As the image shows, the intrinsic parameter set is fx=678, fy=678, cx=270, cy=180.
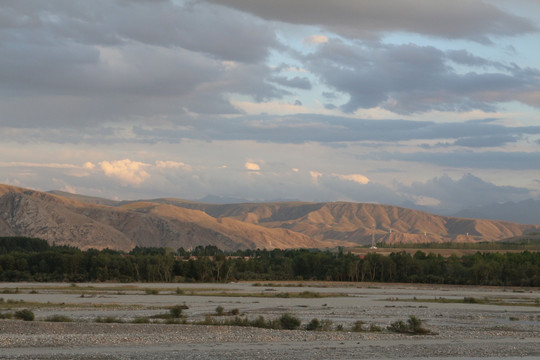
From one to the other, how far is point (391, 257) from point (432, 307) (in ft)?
170

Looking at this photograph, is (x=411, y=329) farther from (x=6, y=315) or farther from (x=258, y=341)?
(x=6, y=315)

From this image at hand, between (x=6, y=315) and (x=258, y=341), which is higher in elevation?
(x=258, y=341)

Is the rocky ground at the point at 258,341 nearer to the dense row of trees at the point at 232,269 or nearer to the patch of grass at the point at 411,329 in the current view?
the patch of grass at the point at 411,329

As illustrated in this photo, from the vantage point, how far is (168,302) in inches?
2060

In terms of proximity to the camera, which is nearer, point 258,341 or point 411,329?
point 258,341

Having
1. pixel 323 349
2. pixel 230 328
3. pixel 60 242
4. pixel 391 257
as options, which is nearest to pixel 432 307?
pixel 230 328

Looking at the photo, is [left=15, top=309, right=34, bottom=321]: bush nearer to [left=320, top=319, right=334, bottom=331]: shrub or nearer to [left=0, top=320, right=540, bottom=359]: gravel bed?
[left=0, top=320, right=540, bottom=359]: gravel bed

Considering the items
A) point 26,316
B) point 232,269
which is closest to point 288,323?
point 26,316

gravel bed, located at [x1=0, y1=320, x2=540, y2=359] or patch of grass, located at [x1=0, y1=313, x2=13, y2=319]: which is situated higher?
gravel bed, located at [x1=0, y1=320, x2=540, y2=359]

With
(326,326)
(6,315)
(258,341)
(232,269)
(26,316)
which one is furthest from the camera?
(232,269)

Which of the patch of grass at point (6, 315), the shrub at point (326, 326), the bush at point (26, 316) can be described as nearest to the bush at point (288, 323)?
the shrub at point (326, 326)

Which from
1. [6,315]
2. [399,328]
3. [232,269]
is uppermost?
[399,328]

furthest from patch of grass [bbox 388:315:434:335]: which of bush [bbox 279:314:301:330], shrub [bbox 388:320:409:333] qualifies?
bush [bbox 279:314:301:330]

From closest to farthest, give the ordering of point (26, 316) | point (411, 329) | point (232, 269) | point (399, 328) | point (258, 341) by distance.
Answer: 1. point (258, 341)
2. point (411, 329)
3. point (399, 328)
4. point (26, 316)
5. point (232, 269)
